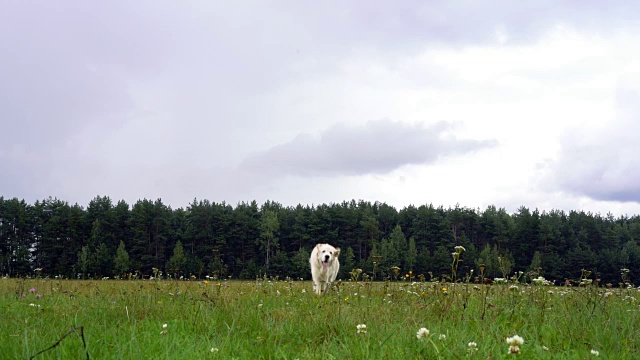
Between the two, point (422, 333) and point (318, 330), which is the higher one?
point (422, 333)

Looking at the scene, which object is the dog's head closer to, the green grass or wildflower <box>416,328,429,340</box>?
the green grass

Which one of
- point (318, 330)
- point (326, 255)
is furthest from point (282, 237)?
point (318, 330)

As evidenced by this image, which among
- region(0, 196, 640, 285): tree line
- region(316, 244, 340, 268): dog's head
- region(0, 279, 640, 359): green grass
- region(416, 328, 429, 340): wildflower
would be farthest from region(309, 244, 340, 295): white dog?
region(0, 196, 640, 285): tree line

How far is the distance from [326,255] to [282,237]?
256ft

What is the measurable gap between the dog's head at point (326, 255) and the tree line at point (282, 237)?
201 feet

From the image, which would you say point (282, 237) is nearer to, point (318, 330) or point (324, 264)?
point (324, 264)

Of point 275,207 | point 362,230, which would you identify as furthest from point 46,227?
point 362,230

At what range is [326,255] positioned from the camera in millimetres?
13422

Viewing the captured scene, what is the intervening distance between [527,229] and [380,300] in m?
92.2

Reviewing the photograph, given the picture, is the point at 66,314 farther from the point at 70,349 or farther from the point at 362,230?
the point at 362,230

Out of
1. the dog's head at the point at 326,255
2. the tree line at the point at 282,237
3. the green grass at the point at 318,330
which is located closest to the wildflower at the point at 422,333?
the green grass at the point at 318,330

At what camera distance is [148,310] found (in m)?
5.83

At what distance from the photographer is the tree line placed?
79688mm

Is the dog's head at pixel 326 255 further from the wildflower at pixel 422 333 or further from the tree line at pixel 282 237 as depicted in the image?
the tree line at pixel 282 237
